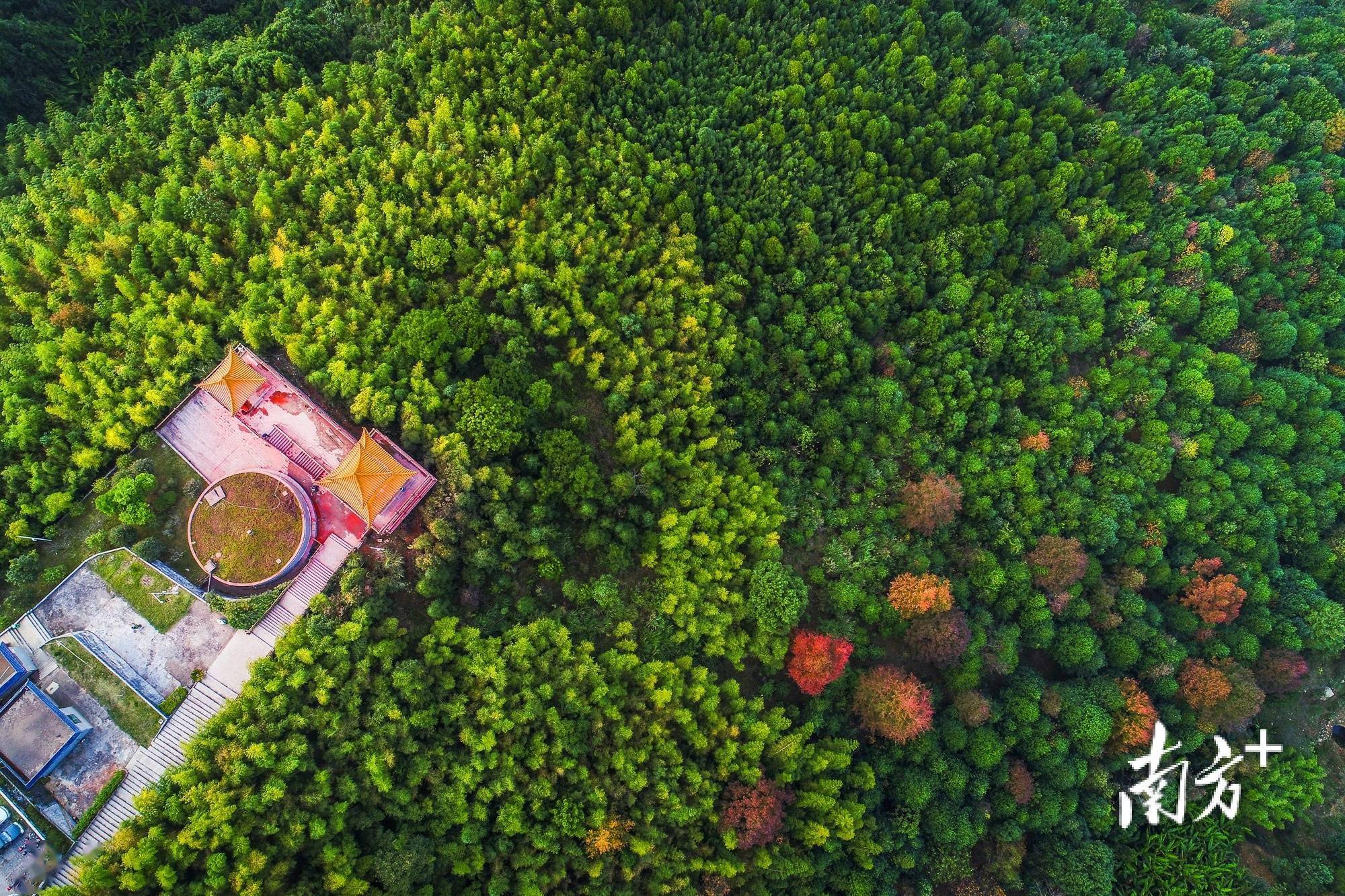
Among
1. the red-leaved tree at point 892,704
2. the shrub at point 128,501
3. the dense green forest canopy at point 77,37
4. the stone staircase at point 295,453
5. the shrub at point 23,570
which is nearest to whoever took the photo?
the shrub at point 23,570

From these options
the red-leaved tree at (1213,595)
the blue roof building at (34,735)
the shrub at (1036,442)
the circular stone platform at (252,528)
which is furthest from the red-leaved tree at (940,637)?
the blue roof building at (34,735)

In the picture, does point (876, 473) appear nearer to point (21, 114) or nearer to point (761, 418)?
point (761, 418)

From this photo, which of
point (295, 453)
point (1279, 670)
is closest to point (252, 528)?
point (295, 453)

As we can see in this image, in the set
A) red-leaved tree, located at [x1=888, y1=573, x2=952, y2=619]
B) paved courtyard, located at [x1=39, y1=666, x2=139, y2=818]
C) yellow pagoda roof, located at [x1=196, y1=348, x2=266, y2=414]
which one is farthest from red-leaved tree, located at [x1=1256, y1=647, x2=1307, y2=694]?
paved courtyard, located at [x1=39, y1=666, x2=139, y2=818]

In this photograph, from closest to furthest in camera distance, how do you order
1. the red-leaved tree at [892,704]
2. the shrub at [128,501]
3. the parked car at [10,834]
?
the parked car at [10,834], the shrub at [128,501], the red-leaved tree at [892,704]

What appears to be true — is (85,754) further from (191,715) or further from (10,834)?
(191,715)

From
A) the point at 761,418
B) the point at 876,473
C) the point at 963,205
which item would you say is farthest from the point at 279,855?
the point at 963,205

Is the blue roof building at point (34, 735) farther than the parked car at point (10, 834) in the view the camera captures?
Yes

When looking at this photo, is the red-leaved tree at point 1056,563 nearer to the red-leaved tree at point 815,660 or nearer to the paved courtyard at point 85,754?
the red-leaved tree at point 815,660
